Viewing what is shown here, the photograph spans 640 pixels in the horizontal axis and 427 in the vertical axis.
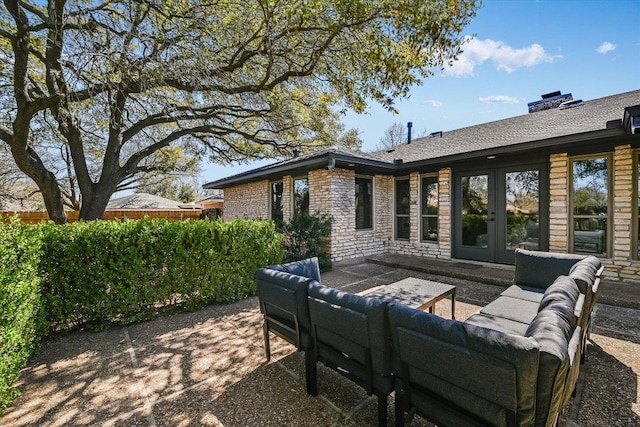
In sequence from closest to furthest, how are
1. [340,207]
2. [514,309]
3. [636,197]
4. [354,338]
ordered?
[354,338], [514,309], [636,197], [340,207]

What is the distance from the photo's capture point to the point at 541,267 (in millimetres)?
3600

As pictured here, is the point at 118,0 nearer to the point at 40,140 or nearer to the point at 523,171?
the point at 40,140

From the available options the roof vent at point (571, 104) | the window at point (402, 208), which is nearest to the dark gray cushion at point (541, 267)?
the window at point (402, 208)

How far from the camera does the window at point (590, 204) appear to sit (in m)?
5.31

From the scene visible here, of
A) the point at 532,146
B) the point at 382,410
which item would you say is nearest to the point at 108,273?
the point at 382,410

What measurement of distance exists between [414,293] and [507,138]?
4998mm

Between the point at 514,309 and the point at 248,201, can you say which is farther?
the point at 248,201

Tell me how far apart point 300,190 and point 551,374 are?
7635mm

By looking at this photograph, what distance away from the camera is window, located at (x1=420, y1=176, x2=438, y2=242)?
766cm

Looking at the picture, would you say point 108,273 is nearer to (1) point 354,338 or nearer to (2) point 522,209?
(1) point 354,338

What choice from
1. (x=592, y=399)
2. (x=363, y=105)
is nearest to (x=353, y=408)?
(x=592, y=399)

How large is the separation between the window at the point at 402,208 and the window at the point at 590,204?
366cm

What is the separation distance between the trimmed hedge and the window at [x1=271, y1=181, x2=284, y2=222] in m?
4.42

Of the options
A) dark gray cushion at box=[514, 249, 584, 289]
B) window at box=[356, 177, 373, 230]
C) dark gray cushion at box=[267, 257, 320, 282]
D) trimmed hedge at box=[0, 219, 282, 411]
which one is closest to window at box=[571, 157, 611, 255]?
dark gray cushion at box=[514, 249, 584, 289]
